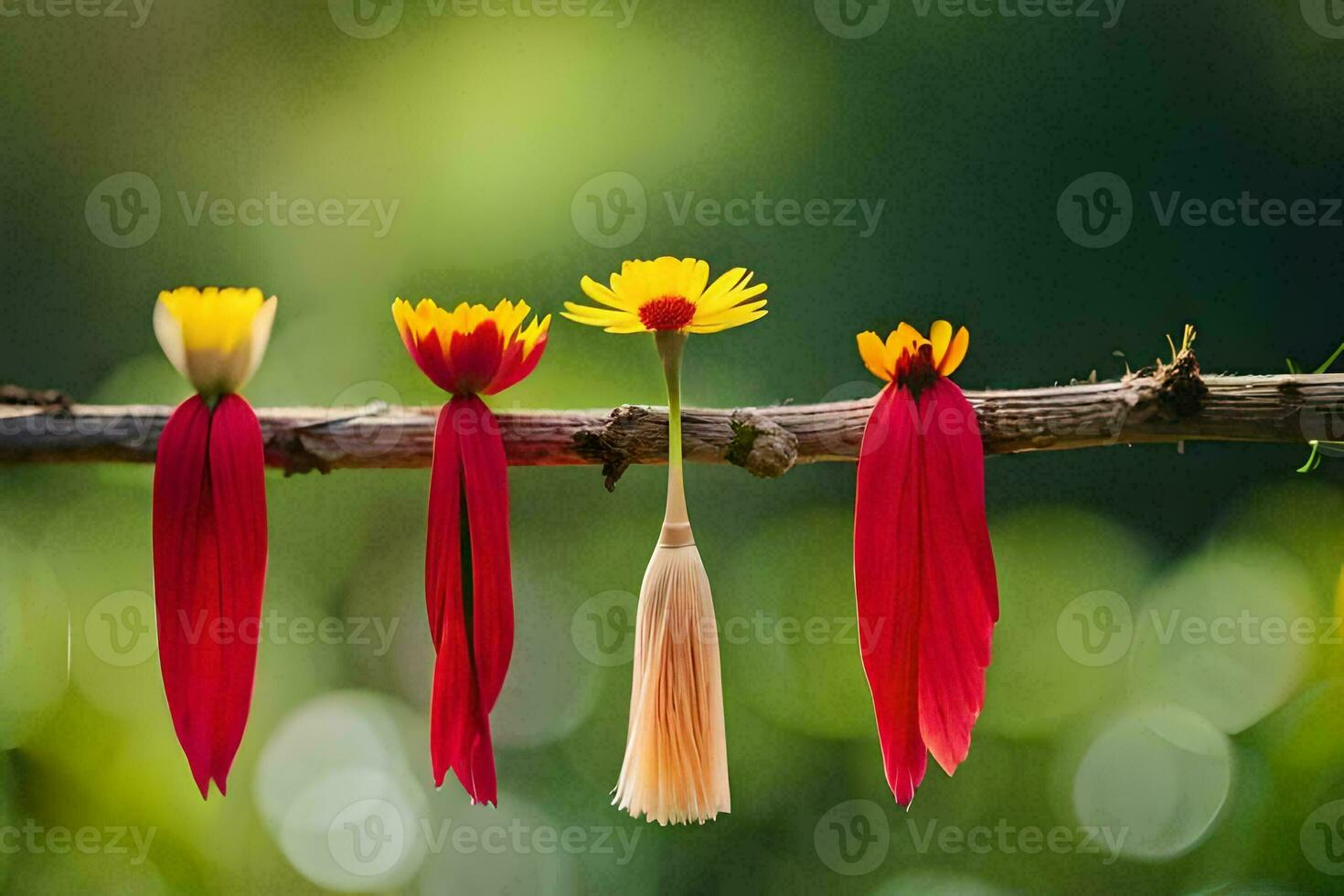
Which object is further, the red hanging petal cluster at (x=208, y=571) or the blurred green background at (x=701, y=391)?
the blurred green background at (x=701, y=391)

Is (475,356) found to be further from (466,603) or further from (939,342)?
(939,342)

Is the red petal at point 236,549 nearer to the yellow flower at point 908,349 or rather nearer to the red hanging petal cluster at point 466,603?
the red hanging petal cluster at point 466,603

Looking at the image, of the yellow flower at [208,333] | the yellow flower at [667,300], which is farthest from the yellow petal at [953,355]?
the yellow flower at [208,333]

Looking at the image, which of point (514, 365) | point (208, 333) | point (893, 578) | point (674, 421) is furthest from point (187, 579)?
point (893, 578)

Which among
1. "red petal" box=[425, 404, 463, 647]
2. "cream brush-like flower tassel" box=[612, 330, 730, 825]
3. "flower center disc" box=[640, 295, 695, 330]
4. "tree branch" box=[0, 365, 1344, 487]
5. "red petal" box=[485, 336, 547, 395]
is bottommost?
"cream brush-like flower tassel" box=[612, 330, 730, 825]

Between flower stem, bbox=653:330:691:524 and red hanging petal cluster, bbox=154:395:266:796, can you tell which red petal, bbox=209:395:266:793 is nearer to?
red hanging petal cluster, bbox=154:395:266:796

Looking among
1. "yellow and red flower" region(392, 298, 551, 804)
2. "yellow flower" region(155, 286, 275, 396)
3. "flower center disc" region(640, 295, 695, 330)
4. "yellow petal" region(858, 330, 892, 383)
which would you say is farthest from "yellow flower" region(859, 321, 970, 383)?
"yellow flower" region(155, 286, 275, 396)

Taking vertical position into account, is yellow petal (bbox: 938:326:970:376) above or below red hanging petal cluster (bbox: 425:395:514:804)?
above
